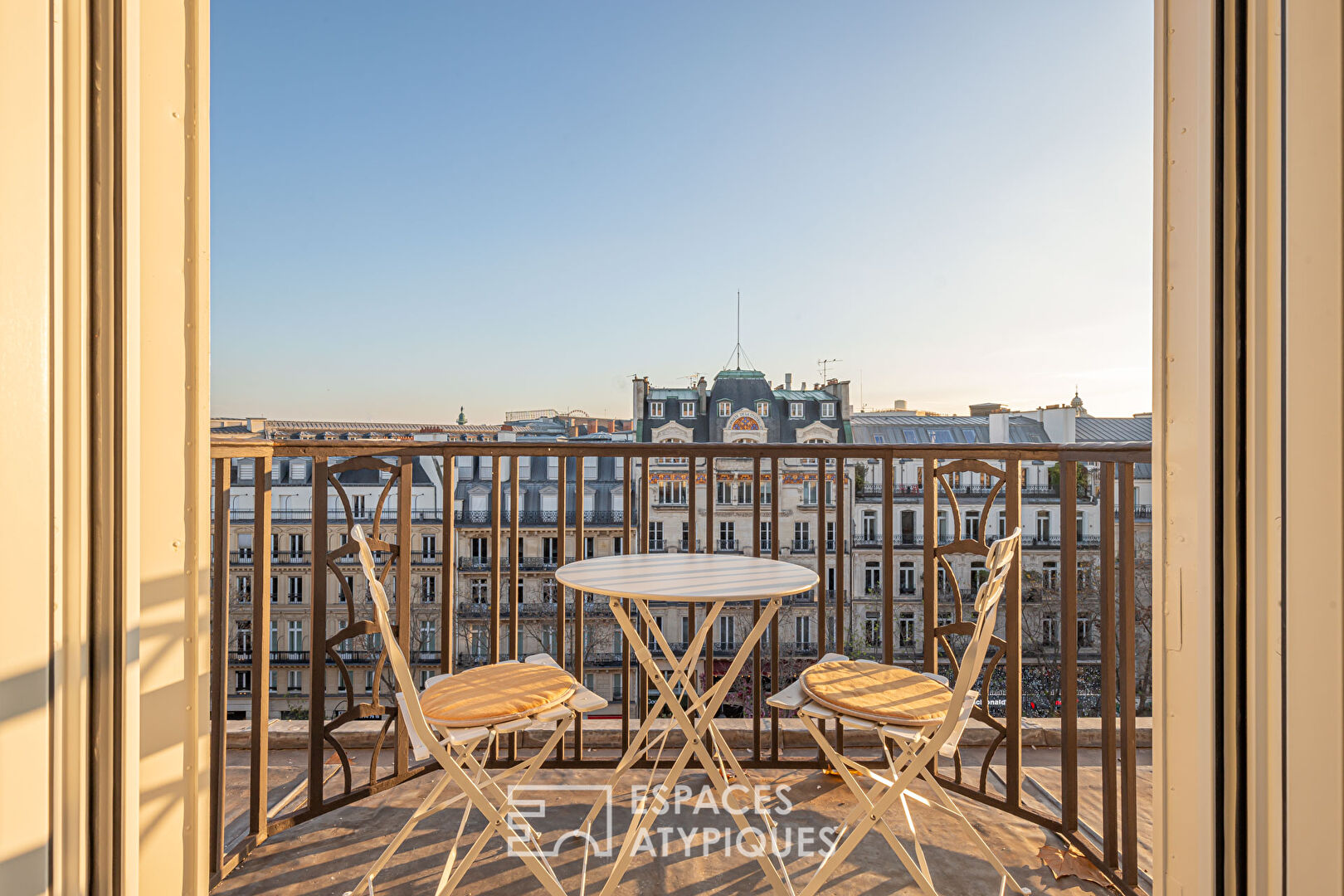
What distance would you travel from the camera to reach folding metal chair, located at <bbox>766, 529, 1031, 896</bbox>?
1510mm

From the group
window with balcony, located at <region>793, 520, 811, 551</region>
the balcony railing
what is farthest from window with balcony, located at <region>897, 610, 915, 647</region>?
the balcony railing

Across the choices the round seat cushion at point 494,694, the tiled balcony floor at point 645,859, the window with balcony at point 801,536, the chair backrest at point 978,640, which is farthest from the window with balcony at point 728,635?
the chair backrest at point 978,640

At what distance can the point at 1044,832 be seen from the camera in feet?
6.53

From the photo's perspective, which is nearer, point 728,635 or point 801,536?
point 801,536

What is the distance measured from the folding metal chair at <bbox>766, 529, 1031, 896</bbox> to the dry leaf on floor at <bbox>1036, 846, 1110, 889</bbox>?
181 mm

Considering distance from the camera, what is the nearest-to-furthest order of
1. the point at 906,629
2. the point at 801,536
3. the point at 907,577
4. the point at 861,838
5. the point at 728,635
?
the point at 861,838 → the point at 907,577 → the point at 906,629 → the point at 801,536 → the point at 728,635

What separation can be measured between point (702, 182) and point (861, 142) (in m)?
3.69

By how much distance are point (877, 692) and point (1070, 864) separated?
85cm

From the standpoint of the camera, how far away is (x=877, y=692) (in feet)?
5.66

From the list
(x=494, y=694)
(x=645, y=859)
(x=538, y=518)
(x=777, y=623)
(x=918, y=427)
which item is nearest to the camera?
(x=494, y=694)

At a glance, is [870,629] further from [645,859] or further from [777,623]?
[645,859]

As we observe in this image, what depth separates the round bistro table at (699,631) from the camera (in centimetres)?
159

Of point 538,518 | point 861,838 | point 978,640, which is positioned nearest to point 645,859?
point 861,838
